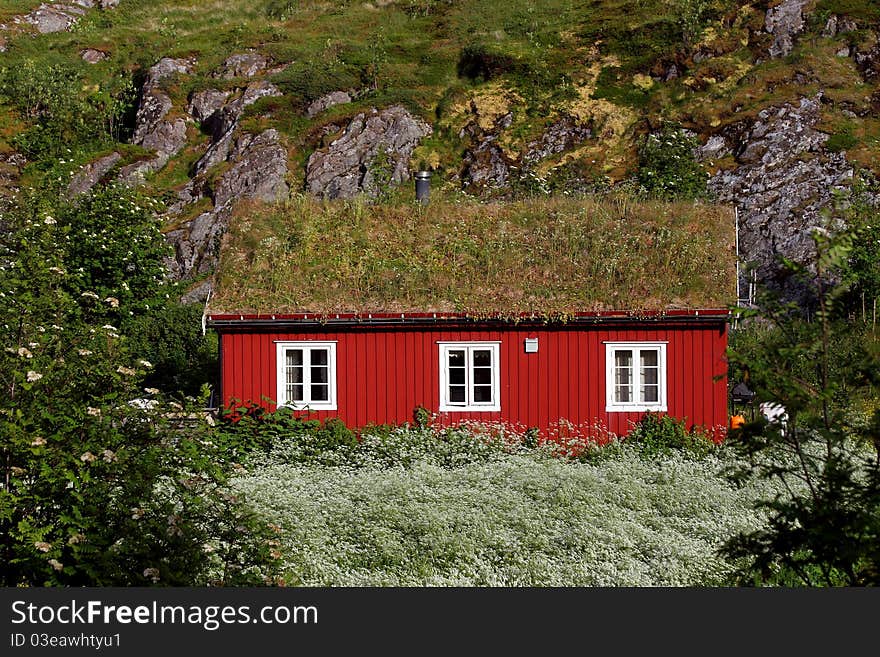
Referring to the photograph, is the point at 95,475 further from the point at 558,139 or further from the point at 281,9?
the point at 281,9

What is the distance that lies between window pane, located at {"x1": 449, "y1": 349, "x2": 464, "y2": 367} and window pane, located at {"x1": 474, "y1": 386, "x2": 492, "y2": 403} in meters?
0.60

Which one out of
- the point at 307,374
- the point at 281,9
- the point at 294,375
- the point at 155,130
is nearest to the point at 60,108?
the point at 155,130

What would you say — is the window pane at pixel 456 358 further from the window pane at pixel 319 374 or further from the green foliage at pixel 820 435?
the green foliage at pixel 820 435

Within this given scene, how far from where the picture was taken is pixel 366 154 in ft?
132

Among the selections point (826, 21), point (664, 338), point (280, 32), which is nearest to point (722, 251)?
point (664, 338)

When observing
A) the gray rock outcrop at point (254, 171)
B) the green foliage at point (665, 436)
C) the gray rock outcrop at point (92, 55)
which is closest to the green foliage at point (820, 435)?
the green foliage at point (665, 436)

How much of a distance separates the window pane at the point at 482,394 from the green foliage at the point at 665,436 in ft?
9.54

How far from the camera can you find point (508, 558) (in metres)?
11.3

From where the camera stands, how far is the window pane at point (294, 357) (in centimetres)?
1864

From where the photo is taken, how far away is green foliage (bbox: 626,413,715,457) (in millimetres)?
17453

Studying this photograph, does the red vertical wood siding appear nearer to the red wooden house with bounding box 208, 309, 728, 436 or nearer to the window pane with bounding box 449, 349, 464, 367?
the red wooden house with bounding box 208, 309, 728, 436

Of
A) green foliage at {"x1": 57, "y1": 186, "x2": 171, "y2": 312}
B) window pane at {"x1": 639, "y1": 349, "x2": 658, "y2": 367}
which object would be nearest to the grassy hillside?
green foliage at {"x1": 57, "y1": 186, "x2": 171, "y2": 312}

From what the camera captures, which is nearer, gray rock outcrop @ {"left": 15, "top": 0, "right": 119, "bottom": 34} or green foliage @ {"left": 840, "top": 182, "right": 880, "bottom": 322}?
green foliage @ {"left": 840, "top": 182, "right": 880, "bottom": 322}

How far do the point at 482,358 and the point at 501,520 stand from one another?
6166mm
